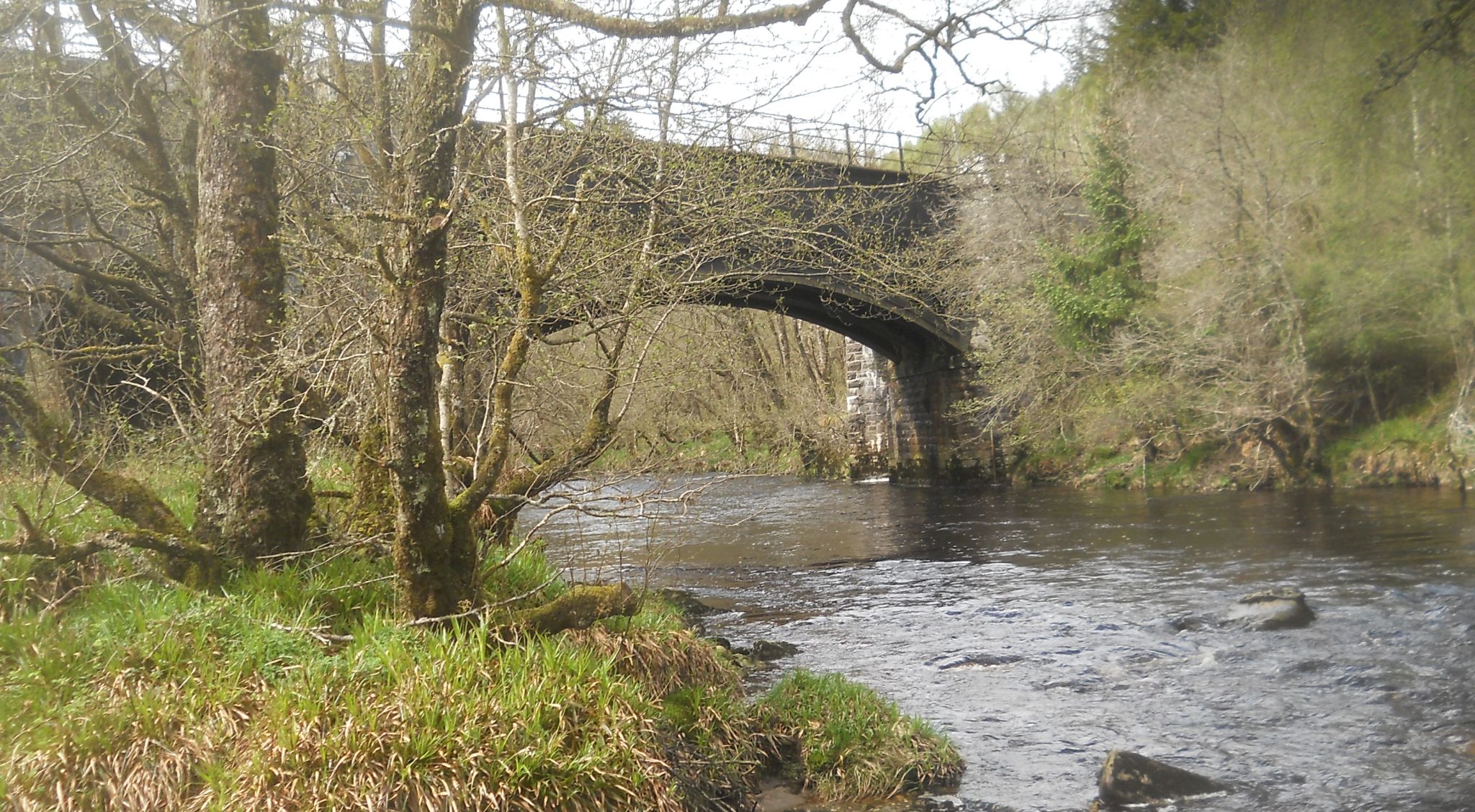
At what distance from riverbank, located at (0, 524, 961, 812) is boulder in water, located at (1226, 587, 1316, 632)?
4.65m

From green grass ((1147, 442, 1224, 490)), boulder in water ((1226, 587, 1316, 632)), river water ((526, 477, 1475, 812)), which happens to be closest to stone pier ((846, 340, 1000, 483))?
green grass ((1147, 442, 1224, 490))

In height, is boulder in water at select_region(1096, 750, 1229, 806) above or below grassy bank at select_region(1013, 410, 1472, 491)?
Result: below

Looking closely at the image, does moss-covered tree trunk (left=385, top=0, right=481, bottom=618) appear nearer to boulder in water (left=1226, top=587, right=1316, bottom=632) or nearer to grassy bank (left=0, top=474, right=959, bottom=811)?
grassy bank (left=0, top=474, right=959, bottom=811)

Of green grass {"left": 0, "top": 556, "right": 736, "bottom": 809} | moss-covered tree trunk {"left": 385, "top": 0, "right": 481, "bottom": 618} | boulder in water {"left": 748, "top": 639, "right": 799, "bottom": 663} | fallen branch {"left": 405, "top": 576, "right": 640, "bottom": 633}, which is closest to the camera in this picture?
green grass {"left": 0, "top": 556, "right": 736, "bottom": 809}

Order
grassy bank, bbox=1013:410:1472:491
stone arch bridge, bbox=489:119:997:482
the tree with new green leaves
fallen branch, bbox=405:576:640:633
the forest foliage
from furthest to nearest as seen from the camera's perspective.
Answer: the tree with new green leaves
grassy bank, bbox=1013:410:1472:491
the forest foliage
stone arch bridge, bbox=489:119:997:482
fallen branch, bbox=405:576:640:633

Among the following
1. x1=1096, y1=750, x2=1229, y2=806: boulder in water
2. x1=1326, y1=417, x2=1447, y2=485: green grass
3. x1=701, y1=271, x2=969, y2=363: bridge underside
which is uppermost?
x1=701, y1=271, x2=969, y2=363: bridge underside

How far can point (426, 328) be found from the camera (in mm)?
5316

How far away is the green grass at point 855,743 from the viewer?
5891mm

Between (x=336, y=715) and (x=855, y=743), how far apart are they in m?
2.91

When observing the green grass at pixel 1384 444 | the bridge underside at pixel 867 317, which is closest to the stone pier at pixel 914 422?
the bridge underside at pixel 867 317

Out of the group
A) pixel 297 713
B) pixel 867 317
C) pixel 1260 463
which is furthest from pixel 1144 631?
pixel 1260 463

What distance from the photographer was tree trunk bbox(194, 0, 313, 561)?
6.10m

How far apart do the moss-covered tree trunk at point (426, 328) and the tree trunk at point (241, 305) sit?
1021mm

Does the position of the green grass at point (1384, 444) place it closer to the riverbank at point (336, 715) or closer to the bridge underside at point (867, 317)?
the bridge underside at point (867, 317)
